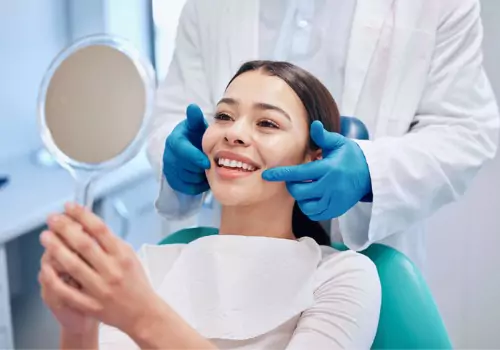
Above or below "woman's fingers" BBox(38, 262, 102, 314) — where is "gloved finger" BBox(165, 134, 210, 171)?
below

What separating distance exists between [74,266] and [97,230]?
0.11 feet

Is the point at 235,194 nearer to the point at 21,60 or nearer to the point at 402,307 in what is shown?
the point at 402,307

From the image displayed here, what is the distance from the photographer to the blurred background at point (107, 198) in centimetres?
108

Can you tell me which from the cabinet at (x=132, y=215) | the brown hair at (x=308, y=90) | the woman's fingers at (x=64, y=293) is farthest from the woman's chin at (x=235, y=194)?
the cabinet at (x=132, y=215)

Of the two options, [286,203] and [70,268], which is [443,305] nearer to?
[286,203]

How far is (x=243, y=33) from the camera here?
0.99 meters

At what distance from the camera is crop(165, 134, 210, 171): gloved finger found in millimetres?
881

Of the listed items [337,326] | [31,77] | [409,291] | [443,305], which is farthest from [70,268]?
[31,77]

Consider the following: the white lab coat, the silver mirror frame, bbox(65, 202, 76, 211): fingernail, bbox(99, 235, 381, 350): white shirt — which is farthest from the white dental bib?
bbox(65, 202, 76, 211): fingernail

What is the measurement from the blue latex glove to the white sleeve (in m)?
0.08

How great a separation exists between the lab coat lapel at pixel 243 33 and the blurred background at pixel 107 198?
0.17m

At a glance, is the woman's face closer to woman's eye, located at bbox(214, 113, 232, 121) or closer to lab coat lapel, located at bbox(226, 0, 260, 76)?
woman's eye, located at bbox(214, 113, 232, 121)

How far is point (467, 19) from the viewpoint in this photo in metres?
0.94

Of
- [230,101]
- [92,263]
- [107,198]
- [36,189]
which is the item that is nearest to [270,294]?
[230,101]
